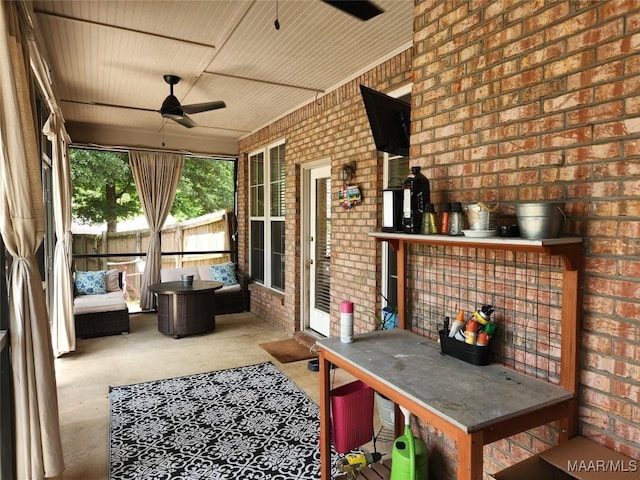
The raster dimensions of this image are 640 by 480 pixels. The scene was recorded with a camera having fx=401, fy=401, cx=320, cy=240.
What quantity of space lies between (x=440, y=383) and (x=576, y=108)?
119 centimetres

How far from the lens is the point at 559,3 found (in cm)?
158

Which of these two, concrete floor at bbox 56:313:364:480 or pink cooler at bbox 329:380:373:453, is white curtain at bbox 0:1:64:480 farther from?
pink cooler at bbox 329:380:373:453

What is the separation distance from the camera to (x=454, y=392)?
1.53 meters

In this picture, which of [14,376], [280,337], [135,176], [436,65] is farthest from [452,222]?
[135,176]

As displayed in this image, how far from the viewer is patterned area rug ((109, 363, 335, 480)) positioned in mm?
2414

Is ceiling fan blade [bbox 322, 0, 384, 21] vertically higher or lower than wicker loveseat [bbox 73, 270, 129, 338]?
higher

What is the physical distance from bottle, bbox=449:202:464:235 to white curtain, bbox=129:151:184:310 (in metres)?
5.55

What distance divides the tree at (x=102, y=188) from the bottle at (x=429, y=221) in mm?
6310

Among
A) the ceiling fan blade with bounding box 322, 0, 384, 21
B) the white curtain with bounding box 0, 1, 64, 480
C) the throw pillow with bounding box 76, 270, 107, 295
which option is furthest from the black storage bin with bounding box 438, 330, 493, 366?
the throw pillow with bounding box 76, 270, 107, 295

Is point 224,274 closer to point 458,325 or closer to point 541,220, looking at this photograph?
point 458,325

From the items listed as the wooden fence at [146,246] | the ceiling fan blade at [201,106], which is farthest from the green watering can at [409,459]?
the wooden fence at [146,246]

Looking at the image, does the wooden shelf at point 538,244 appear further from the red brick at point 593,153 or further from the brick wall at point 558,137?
the red brick at point 593,153

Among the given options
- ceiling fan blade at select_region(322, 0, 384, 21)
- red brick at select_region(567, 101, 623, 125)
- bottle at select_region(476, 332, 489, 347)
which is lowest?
bottle at select_region(476, 332, 489, 347)

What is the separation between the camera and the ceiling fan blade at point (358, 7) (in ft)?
4.78
